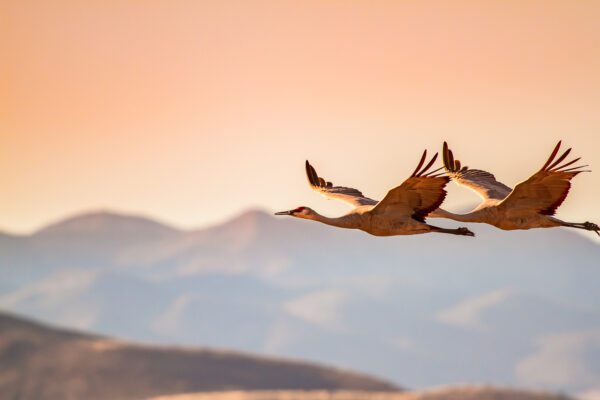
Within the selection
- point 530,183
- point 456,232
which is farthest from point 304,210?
point 530,183

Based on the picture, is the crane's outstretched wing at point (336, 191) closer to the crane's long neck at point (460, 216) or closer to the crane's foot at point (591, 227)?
the crane's long neck at point (460, 216)

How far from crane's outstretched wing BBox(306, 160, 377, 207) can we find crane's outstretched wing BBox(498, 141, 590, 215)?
20.4 ft

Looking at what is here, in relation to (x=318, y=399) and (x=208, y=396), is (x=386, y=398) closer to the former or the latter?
(x=318, y=399)

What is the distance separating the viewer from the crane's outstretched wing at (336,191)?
4494cm

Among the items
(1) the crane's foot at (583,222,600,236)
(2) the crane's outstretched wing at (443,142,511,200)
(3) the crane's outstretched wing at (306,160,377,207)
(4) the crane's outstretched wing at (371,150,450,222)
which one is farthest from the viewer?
(3) the crane's outstretched wing at (306,160,377,207)

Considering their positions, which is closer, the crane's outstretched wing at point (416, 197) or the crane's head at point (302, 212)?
the crane's outstretched wing at point (416, 197)

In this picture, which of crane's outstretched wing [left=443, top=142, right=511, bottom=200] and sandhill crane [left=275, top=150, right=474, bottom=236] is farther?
crane's outstretched wing [left=443, top=142, right=511, bottom=200]

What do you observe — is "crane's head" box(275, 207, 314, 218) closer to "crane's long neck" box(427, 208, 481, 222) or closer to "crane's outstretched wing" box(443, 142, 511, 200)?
"crane's long neck" box(427, 208, 481, 222)

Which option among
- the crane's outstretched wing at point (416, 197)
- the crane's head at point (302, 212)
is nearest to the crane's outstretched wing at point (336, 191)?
the crane's head at point (302, 212)

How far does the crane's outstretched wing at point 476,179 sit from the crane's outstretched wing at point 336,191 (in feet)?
13.2

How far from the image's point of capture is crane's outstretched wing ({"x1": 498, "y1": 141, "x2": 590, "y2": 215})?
38.1 m

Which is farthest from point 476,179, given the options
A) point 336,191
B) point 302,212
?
point 302,212

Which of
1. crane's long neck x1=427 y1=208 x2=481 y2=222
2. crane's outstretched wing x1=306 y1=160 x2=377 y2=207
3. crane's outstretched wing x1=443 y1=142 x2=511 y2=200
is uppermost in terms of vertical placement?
crane's outstretched wing x1=443 y1=142 x2=511 y2=200

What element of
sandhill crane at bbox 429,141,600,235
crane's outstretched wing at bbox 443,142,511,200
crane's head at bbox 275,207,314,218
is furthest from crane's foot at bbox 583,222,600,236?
crane's head at bbox 275,207,314,218
